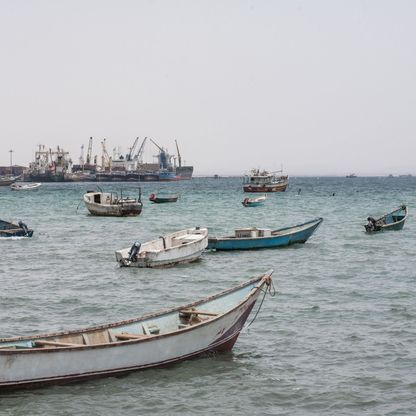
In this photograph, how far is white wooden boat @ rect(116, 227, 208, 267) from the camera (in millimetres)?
33750

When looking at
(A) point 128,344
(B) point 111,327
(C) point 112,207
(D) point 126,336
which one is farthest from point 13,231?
(A) point 128,344

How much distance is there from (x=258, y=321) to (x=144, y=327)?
18.8ft

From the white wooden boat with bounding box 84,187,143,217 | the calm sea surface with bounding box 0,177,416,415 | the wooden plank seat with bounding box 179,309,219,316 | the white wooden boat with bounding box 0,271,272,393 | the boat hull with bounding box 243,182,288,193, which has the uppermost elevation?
the boat hull with bounding box 243,182,288,193

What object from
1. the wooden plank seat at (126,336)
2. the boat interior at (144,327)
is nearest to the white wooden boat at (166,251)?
the boat interior at (144,327)

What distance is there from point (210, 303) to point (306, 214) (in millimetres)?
66209

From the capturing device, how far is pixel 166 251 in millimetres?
34281

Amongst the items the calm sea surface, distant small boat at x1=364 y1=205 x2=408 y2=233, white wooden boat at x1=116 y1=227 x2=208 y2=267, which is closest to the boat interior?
the calm sea surface

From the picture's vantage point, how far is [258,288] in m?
18.7

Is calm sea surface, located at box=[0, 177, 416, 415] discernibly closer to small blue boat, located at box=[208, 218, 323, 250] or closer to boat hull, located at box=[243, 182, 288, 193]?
small blue boat, located at box=[208, 218, 323, 250]

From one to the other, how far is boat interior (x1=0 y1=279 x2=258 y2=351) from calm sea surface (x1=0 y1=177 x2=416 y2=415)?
106cm

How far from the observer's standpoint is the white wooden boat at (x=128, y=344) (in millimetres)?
15094

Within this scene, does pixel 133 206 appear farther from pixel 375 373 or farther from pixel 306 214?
pixel 375 373

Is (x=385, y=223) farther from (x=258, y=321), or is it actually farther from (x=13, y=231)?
(x=258, y=321)

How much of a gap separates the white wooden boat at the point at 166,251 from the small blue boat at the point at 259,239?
5.04 feet
